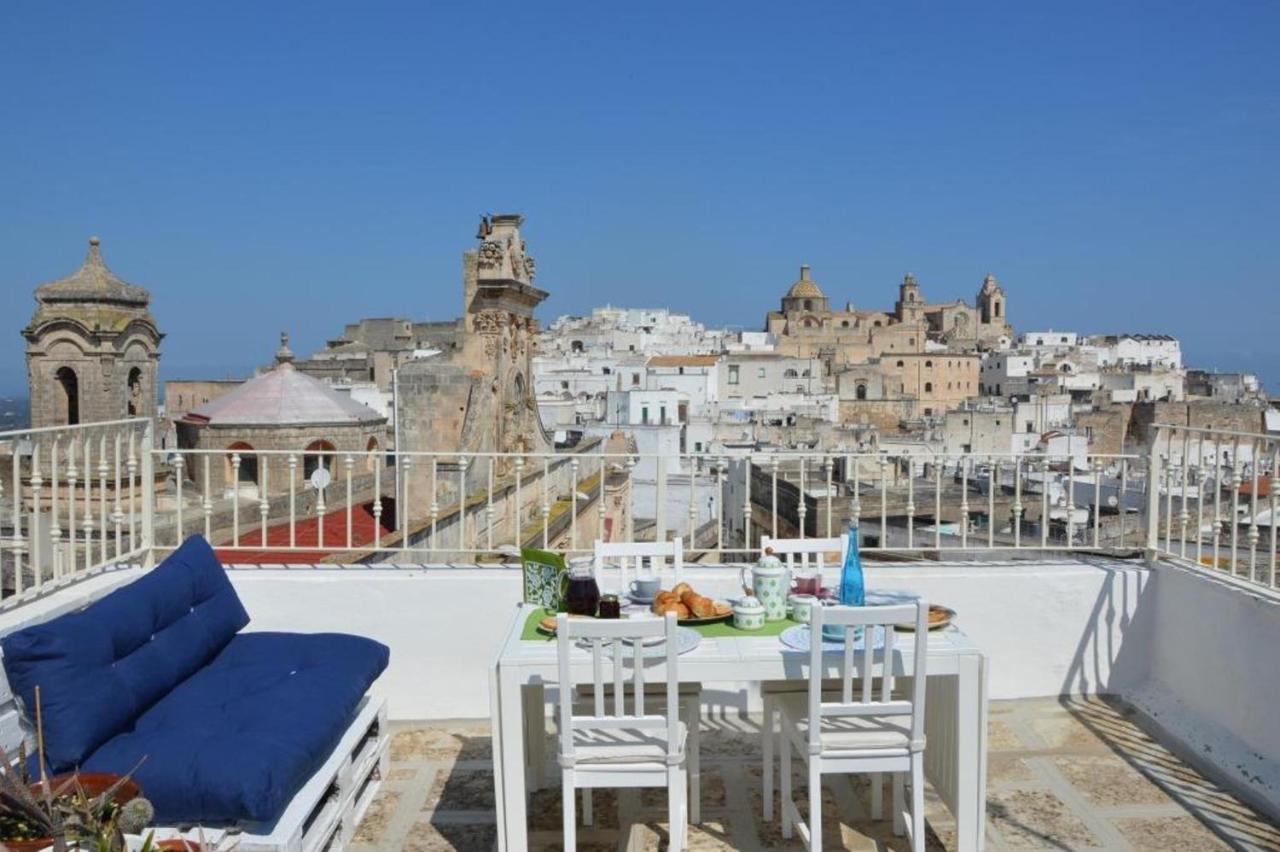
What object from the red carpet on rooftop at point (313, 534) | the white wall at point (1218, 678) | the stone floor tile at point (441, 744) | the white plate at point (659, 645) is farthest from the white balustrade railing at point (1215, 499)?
the red carpet on rooftop at point (313, 534)

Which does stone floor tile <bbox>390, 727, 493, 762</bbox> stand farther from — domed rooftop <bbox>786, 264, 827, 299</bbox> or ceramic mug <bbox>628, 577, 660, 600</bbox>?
domed rooftop <bbox>786, 264, 827, 299</bbox>

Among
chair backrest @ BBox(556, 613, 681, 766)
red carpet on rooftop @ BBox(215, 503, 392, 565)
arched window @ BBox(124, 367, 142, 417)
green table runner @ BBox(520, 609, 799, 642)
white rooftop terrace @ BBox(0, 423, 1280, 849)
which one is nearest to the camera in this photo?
chair backrest @ BBox(556, 613, 681, 766)

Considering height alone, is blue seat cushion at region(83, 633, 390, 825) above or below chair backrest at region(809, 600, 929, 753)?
below

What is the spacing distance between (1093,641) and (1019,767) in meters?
1.20

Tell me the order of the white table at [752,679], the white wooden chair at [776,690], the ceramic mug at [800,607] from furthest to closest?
the white wooden chair at [776,690], the ceramic mug at [800,607], the white table at [752,679]

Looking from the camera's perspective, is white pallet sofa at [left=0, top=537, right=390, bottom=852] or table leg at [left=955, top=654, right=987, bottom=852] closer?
white pallet sofa at [left=0, top=537, right=390, bottom=852]

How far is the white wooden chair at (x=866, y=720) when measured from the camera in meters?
3.14

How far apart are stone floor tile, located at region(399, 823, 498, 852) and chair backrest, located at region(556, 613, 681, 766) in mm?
915

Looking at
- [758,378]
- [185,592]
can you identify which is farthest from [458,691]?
[758,378]

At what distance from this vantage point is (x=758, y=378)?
69.0m

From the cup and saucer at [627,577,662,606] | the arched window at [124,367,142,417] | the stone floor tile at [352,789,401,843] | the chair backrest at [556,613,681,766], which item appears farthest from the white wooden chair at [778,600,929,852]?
the arched window at [124,367,142,417]

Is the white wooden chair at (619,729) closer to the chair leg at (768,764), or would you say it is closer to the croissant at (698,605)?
the croissant at (698,605)

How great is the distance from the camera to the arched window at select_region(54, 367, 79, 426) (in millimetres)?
17078

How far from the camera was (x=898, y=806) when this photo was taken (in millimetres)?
3854
